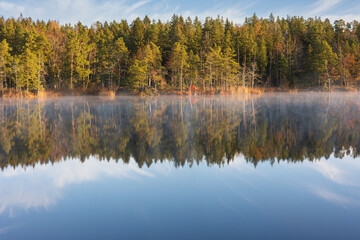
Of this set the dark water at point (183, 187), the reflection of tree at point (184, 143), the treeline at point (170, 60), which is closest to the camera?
the dark water at point (183, 187)

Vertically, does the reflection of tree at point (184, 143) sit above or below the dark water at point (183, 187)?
above

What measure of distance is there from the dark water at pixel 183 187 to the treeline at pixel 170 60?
1699 inches

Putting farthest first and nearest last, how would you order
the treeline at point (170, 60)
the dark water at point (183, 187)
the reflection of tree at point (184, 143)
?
the treeline at point (170, 60) < the reflection of tree at point (184, 143) < the dark water at point (183, 187)

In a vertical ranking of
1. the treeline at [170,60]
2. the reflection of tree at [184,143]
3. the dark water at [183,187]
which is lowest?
the dark water at [183,187]

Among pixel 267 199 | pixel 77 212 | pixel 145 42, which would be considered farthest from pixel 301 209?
pixel 145 42

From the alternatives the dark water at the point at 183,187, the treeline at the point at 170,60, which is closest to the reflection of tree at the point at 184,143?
the dark water at the point at 183,187

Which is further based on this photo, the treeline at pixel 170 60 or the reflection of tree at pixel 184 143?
the treeline at pixel 170 60

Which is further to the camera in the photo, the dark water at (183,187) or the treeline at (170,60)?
the treeline at (170,60)

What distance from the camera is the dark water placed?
3.53 meters

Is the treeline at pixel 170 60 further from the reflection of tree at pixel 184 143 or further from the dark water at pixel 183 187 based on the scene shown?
the dark water at pixel 183 187

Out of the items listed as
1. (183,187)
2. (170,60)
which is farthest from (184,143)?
(170,60)

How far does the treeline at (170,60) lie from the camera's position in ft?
170

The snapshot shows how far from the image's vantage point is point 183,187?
4859 mm

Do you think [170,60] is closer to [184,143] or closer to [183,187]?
[184,143]
